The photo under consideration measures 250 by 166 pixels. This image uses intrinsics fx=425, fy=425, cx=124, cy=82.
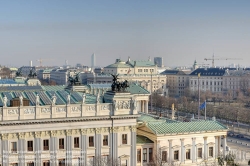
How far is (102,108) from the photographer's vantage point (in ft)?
201

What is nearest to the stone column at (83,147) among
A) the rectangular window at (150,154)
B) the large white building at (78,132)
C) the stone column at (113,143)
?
the large white building at (78,132)

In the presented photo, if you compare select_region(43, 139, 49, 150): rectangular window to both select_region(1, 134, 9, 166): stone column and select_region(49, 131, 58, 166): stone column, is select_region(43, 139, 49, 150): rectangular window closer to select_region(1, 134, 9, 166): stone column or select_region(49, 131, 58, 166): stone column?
select_region(49, 131, 58, 166): stone column

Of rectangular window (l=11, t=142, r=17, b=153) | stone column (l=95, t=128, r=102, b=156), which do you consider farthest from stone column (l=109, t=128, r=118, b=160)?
rectangular window (l=11, t=142, r=17, b=153)

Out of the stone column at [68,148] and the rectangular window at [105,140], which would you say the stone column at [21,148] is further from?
the rectangular window at [105,140]

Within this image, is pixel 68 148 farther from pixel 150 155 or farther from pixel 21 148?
pixel 150 155

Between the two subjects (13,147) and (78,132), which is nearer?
(13,147)

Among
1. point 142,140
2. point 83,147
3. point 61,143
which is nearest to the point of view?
point 61,143

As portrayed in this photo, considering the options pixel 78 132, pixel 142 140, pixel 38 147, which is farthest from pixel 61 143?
pixel 142 140

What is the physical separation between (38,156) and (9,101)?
8897 mm

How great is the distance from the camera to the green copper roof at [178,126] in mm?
70425

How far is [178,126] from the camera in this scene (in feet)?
238

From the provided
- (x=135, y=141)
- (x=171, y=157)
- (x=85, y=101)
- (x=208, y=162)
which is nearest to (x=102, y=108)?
(x=85, y=101)

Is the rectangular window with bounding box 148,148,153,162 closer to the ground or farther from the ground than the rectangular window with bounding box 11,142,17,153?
closer to the ground

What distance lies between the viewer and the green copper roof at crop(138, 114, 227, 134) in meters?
70.4
